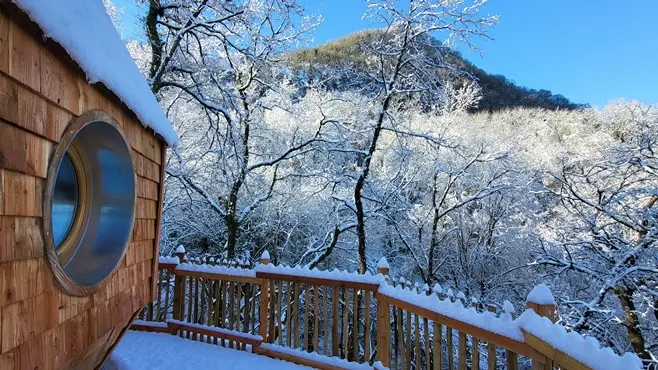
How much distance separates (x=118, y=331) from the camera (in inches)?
103

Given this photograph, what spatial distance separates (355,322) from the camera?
3721mm

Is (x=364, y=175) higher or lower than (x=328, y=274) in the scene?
higher

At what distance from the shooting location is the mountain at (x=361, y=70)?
8.73 m

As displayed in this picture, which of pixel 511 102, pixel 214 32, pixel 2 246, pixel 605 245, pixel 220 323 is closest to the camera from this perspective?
pixel 2 246

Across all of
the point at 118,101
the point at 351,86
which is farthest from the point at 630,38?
the point at 118,101

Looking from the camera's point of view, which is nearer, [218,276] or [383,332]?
[383,332]

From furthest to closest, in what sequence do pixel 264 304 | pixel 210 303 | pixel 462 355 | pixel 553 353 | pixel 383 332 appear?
pixel 210 303 → pixel 264 304 → pixel 383 332 → pixel 462 355 → pixel 553 353

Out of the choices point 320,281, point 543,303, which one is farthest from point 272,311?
point 543,303

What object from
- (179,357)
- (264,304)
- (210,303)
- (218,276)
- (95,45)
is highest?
(95,45)

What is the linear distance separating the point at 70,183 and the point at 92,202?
193 millimetres

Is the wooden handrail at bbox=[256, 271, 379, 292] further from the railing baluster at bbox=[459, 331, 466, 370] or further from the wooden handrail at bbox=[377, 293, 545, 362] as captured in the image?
the railing baluster at bbox=[459, 331, 466, 370]

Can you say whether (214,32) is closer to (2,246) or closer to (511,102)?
(2,246)

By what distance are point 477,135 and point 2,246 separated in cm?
1356

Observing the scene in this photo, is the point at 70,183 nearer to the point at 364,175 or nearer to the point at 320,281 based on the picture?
the point at 320,281
